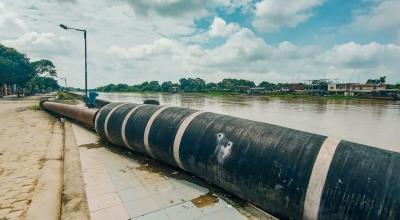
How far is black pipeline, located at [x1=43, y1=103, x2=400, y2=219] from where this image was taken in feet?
11.7

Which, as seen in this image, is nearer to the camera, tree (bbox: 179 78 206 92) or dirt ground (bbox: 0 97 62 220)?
dirt ground (bbox: 0 97 62 220)

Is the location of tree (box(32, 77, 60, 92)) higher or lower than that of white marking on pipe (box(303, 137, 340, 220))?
higher

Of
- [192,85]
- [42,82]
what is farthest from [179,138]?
[192,85]

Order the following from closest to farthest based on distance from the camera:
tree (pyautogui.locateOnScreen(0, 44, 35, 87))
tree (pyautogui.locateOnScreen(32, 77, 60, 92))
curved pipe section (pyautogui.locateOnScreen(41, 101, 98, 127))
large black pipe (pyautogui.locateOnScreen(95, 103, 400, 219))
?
large black pipe (pyautogui.locateOnScreen(95, 103, 400, 219))
curved pipe section (pyautogui.locateOnScreen(41, 101, 98, 127))
tree (pyautogui.locateOnScreen(0, 44, 35, 87))
tree (pyautogui.locateOnScreen(32, 77, 60, 92))

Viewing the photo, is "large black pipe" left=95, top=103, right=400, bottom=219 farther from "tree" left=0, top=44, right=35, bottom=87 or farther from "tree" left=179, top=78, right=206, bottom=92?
"tree" left=179, top=78, right=206, bottom=92

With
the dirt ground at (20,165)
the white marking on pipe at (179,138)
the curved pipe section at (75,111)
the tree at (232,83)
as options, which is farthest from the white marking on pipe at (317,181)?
the tree at (232,83)

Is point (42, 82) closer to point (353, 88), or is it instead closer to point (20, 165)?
point (20, 165)

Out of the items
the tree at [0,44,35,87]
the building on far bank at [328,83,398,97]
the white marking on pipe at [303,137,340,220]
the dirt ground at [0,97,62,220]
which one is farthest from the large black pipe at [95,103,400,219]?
the building on far bank at [328,83,398,97]

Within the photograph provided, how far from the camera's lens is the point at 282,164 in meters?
4.39

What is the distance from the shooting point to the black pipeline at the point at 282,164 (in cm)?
356

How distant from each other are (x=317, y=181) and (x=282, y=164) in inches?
24.9

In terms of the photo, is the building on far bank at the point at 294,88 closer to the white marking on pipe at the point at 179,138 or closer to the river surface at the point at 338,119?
the river surface at the point at 338,119

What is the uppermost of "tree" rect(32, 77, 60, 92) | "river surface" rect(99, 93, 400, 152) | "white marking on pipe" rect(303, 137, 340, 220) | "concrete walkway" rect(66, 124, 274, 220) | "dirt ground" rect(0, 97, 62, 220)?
"tree" rect(32, 77, 60, 92)

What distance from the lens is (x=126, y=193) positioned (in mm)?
5613
